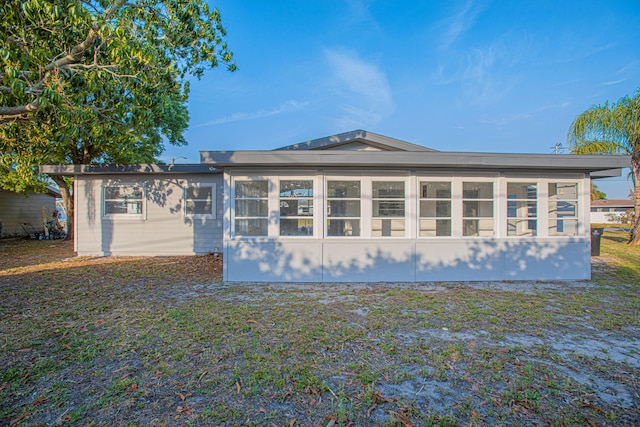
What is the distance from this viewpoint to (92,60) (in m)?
6.04

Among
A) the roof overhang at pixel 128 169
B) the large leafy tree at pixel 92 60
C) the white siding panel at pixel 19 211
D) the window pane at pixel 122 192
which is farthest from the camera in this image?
the white siding panel at pixel 19 211

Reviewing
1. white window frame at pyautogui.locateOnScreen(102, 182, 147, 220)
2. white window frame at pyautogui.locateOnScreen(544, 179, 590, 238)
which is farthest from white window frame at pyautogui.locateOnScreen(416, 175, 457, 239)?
white window frame at pyautogui.locateOnScreen(102, 182, 147, 220)

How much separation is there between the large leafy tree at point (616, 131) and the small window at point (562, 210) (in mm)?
10548

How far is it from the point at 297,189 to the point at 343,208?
1.11 meters

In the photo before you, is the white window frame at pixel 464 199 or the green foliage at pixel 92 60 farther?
the white window frame at pixel 464 199

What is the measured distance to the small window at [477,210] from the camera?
689cm

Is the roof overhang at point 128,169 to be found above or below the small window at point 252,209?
above

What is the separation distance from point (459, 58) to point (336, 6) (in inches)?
288

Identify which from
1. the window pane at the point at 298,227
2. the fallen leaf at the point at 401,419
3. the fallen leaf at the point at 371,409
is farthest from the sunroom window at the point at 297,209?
the fallen leaf at the point at 401,419

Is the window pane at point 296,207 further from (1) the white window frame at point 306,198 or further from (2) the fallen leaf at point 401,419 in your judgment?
(2) the fallen leaf at point 401,419

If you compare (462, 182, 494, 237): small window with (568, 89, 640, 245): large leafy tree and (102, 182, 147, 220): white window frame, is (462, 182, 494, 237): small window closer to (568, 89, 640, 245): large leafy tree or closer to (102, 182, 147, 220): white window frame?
(102, 182, 147, 220): white window frame

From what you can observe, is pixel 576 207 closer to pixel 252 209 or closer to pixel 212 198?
pixel 252 209

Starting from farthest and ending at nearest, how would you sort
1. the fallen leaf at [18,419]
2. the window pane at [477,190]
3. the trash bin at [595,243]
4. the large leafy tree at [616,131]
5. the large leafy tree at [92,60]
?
the large leafy tree at [616,131]
the trash bin at [595,243]
the window pane at [477,190]
the large leafy tree at [92,60]
the fallen leaf at [18,419]

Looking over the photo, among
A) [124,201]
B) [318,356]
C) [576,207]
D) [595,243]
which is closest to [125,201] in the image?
[124,201]
